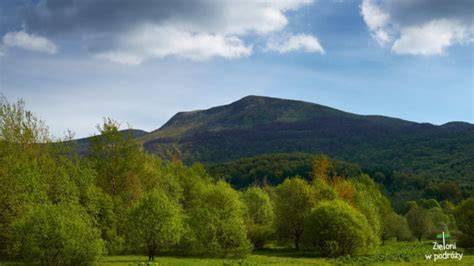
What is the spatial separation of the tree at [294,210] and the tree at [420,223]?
48.5 m

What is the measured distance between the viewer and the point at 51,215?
4469 centimetres

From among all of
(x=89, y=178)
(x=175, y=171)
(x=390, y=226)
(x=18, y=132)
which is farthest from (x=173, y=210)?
(x=390, y=226)

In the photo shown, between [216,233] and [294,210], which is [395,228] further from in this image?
[216,233]

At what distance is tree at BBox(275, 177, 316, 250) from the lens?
79.1 meters

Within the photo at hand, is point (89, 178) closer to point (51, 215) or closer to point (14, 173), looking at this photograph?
point (14, 173)

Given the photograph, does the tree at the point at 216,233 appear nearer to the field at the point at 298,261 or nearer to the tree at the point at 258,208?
the field at the point at 298,261

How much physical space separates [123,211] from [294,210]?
30780mm

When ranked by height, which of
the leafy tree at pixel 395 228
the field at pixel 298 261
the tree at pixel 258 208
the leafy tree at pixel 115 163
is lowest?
the leafy tree at pixel 395 228

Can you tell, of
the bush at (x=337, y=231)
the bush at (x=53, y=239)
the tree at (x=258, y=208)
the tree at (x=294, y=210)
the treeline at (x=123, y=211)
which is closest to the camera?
the bush at (x=53, y=239)

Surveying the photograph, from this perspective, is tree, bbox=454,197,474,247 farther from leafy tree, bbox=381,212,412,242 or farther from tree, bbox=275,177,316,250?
leafy tree, bbox=381,212,412,242

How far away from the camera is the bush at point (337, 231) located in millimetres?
65375

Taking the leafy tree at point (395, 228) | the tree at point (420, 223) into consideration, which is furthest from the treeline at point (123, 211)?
the tree at point (420, 223)

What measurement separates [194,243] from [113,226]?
12014 millimetres

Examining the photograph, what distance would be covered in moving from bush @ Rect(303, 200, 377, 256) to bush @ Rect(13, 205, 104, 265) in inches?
1364
